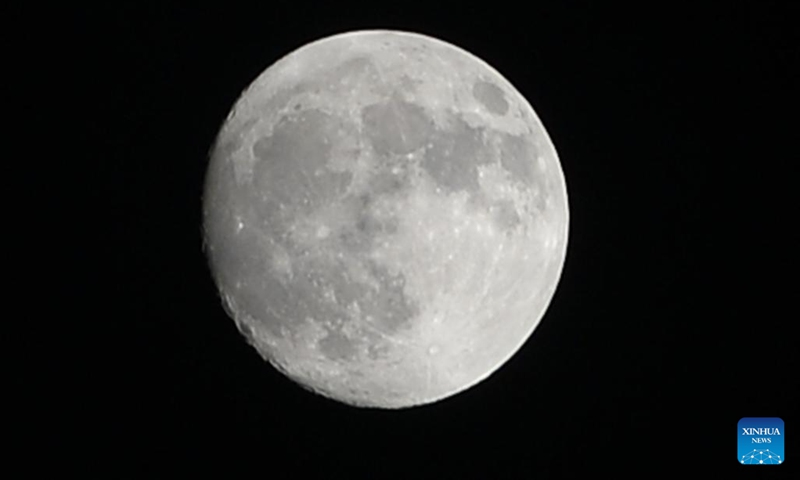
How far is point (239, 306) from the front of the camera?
5.61 m

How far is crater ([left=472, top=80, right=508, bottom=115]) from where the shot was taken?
5457 mm

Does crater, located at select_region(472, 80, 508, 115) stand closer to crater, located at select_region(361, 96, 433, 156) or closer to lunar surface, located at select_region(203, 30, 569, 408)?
lunar surface, located at select_region(203, 30, 569, 408)

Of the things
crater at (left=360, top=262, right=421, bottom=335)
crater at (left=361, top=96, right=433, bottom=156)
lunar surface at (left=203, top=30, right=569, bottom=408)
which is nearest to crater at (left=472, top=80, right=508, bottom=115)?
lunar surface at (left=203, top=30, right=569, bottom=408)

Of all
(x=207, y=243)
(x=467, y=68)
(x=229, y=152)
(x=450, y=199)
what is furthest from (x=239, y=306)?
(x=467, y=68)

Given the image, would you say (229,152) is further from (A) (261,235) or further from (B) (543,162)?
(B) (543,162)

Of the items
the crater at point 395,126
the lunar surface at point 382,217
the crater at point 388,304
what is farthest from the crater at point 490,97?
the crater at point 388,304

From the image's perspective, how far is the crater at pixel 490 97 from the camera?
5.46 meters

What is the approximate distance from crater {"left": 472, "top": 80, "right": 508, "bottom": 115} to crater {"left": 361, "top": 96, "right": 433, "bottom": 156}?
363 millimetres

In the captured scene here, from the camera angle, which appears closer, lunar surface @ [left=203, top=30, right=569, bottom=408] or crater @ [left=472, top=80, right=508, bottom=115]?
lunar surface @ [left=203, top=30, right=569, bottom=408]

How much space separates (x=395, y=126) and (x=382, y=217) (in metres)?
0.43

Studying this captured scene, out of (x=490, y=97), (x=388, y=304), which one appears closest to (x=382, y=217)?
(x=388, y=304)

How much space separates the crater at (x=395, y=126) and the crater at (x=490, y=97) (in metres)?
0.36

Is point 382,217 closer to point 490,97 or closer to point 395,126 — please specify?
point 395,126

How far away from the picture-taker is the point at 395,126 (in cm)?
519
